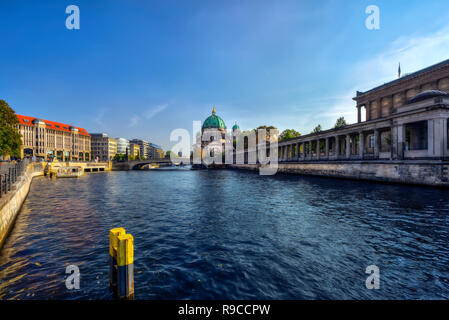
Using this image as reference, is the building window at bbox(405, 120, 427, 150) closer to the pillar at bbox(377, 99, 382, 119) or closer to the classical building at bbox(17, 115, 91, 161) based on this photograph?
the pillar at bbox(377, 99, 382, 119)

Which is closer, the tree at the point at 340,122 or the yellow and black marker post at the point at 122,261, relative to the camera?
the yellow and black marker post at the point at 122,261

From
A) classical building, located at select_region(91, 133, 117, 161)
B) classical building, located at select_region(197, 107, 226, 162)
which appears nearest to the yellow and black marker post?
classical building, located at select_region(197, 107, 226, 162)

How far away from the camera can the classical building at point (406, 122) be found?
89.6ft

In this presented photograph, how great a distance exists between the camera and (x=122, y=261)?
499 cm

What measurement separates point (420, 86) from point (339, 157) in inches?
840

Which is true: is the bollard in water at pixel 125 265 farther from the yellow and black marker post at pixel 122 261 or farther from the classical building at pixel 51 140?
the classical building at pixel 51 140

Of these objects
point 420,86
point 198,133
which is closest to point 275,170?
point 420,86

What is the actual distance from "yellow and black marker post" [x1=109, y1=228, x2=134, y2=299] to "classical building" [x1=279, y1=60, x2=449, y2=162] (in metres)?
33.7

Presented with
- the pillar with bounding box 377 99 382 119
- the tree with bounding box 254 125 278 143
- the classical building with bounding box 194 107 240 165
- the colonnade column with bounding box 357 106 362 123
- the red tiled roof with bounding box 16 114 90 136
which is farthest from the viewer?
the classical building with bounding box 194 107 240 165

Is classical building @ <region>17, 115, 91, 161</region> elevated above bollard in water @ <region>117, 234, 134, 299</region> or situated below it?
above

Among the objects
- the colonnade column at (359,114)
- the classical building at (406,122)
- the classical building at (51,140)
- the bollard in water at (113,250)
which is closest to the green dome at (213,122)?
the classical building at (51,140)

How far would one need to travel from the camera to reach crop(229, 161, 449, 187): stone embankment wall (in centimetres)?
2520

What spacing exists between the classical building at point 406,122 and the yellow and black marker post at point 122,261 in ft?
110
